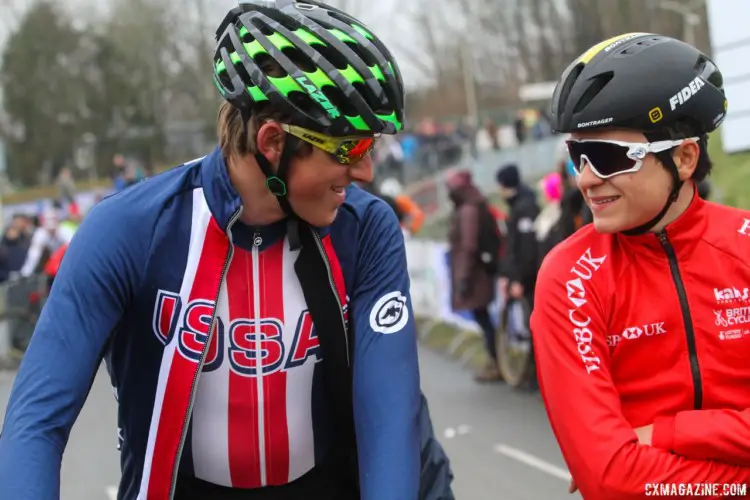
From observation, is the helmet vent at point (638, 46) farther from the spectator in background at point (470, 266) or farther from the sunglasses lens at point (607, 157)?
the spectator in background at point (470, 266)

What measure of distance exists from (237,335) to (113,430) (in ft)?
25.6

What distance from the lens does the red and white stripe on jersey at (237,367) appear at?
2.53 m

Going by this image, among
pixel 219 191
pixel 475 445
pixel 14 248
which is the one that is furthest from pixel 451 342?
pixel 219 191

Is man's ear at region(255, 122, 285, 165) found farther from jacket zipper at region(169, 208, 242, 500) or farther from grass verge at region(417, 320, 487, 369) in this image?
grass verge at region(417, 320, 487, 369)

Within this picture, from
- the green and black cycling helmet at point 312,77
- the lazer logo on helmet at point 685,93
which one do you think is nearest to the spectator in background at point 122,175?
the green and black cycling helmet at point 312,77

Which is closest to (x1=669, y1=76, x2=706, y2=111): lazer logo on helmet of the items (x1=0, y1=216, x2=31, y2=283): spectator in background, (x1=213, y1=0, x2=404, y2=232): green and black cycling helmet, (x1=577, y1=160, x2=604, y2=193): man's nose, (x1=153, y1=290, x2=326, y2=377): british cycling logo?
(x1=577, y1=160, x2=604, y2=193): man's nose

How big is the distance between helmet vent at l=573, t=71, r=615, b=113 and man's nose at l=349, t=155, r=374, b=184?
55 centimetres

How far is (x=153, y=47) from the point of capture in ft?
207

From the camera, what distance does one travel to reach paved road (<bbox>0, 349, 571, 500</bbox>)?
24.7 ft

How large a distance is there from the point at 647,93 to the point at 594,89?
0.13 metres

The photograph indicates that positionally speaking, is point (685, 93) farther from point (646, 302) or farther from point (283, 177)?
point (283, 177)

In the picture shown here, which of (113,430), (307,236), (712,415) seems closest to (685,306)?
(712,415)

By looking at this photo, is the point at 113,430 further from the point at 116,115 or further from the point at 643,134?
the point at 116,115

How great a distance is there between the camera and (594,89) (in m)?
2.65
